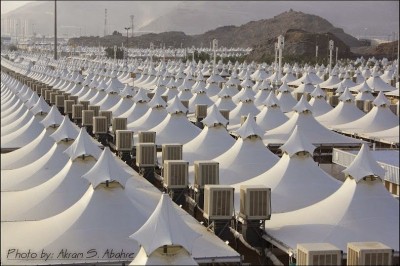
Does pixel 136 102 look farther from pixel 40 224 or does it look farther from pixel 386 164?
pixel 40 224

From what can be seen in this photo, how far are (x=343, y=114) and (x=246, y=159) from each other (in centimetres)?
1493

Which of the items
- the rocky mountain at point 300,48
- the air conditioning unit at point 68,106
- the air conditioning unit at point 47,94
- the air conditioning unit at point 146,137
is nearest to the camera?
the air conditioning unit at point 146,137

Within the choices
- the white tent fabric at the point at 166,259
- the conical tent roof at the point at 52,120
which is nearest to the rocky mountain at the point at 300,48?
the conical tent roof at the point at 52,120

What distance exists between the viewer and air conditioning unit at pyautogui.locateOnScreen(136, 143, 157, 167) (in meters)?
22.9

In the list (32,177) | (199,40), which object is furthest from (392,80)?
(199,40)

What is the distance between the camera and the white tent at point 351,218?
15.3 m

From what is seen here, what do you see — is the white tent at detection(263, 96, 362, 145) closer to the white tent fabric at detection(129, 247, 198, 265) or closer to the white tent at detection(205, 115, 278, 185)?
the white tent at detection(205, 115, 278, 185)

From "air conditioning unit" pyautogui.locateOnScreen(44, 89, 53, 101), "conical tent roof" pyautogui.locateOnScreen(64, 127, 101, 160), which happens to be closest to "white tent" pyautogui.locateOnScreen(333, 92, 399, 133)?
"conical tent roof" pyautogui.locateOnScreen(64, 127, 101, 160)

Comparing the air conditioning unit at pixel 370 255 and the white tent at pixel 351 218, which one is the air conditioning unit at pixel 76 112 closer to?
the white tent at pixel 351 218

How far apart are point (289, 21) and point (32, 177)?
139m

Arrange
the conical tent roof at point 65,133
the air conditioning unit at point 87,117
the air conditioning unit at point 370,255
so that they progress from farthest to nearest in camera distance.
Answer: the air conditioning unit at point 87,117 → the conical tent roof at point 65,133 → the air conditioning unit at point 370,255

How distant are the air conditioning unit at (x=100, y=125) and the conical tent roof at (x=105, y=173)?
14.4m

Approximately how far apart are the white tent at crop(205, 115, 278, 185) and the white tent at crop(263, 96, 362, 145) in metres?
6.35

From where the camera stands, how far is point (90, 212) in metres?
15.4
